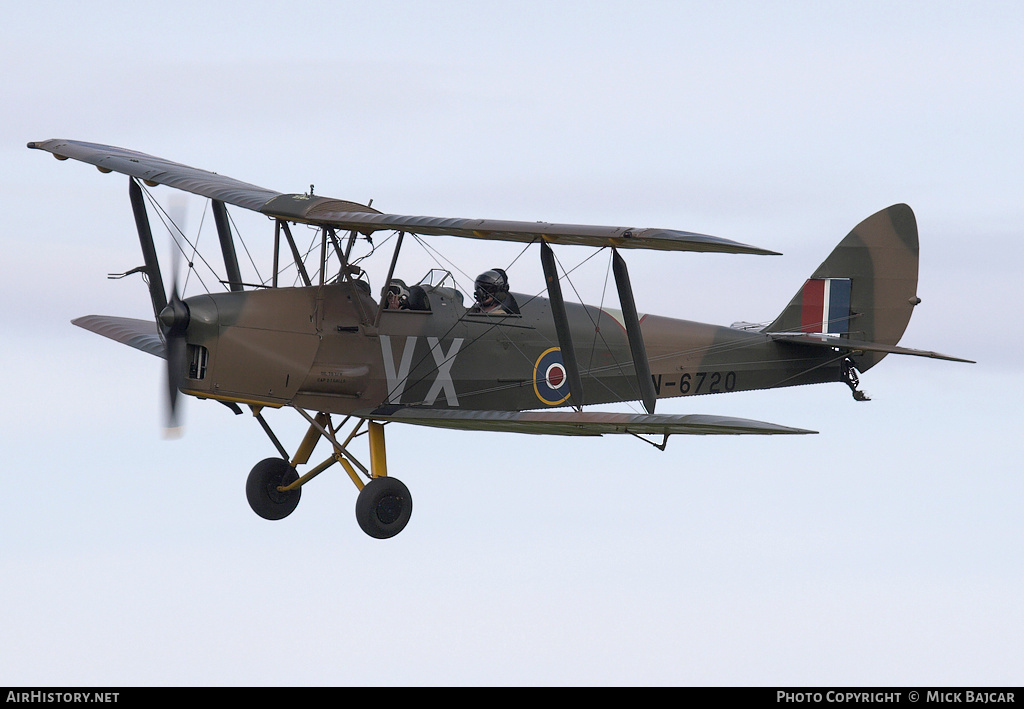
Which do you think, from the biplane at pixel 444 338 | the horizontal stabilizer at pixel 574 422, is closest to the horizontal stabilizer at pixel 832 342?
the biplane at pixel 444 338

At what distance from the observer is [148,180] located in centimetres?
1342

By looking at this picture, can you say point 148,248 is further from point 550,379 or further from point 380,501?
point 550,379

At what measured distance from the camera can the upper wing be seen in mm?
11328

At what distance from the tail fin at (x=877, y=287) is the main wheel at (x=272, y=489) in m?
6.36

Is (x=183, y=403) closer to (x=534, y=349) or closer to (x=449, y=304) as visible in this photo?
(x=449, y=304)

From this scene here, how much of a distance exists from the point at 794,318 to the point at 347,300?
5.96m

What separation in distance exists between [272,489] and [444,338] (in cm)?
236

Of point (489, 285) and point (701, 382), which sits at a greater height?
point (489, 285)

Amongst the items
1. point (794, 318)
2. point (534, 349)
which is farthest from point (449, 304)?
point (794, 318)

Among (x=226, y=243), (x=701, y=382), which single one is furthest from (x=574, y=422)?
(x=226, y=243)

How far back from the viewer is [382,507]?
12.6 m

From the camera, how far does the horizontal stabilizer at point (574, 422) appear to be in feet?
35.9

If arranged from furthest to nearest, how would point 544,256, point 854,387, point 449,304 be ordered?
point 854,387, point 449,304, point 544,256

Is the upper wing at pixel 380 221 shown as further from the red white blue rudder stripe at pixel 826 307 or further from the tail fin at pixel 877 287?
the tail fin at pixel 877 287
